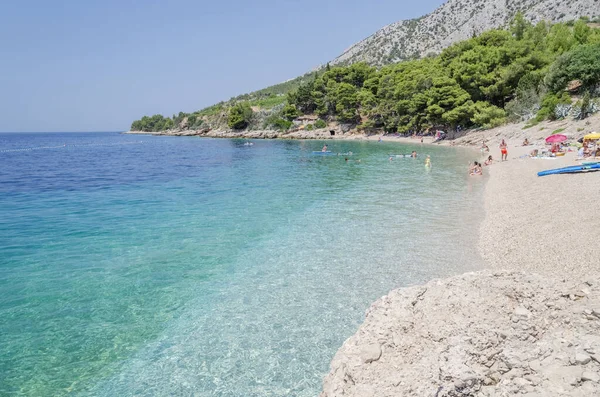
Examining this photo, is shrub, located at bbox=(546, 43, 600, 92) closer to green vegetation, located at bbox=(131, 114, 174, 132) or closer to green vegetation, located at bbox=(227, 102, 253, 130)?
green vegetation, located at bbox=(227, 102, 253, 130)

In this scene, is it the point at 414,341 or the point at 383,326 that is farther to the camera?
the point at 383,326

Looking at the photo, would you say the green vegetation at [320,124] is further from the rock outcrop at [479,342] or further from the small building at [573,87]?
the rock outcrop at [479,342]

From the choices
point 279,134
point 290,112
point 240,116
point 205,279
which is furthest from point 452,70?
point 205,279

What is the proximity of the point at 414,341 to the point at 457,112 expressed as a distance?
5819 centimetres

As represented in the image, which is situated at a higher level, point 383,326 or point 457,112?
point 457,112

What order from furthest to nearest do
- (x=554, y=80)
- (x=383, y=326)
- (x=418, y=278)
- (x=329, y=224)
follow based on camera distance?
(x=554, y=80), (x=329, y=224), (x=418, y=278), (x=383, y=326)

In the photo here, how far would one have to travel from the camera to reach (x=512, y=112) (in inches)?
2047

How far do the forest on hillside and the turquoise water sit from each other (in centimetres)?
3632

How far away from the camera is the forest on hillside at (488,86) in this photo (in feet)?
148

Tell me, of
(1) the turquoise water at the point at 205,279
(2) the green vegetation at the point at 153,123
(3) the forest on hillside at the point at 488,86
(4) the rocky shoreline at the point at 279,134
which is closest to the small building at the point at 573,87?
(3) the forest on hillside at the point at 488,86

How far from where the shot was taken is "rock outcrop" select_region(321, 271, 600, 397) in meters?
3.01

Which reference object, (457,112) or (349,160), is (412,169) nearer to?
(349,160)

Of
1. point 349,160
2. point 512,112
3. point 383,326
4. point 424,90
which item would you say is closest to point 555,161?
point 349,160

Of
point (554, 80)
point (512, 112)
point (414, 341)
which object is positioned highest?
point (554, 80)
